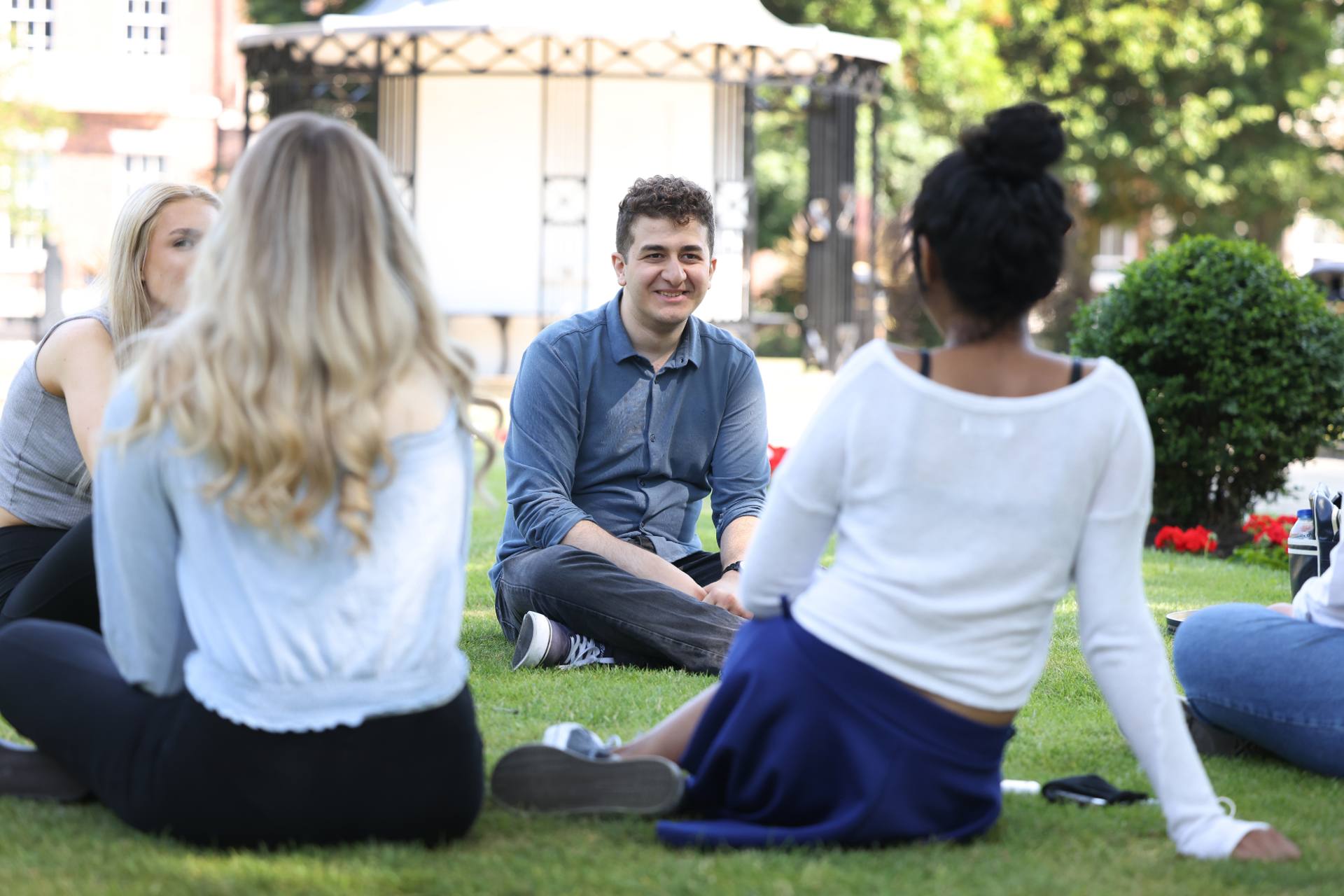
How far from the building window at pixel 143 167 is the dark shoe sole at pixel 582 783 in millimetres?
28059

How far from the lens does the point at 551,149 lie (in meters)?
19.4

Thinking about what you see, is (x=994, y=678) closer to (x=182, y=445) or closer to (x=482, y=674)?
(x=182, y=445)

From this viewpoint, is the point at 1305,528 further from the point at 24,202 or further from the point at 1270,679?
the point at 24,202

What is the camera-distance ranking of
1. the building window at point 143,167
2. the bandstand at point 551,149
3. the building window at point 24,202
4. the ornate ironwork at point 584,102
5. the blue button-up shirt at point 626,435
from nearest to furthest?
1. the blue button-up shirt at point 626,435
2. the ornate ironwork at point 584,102
3. the bandstand at point 551,149
4. the building window at point 24,202
5. the building window at point 143,167

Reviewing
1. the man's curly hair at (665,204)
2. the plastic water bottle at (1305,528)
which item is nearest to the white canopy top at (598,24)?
the man's curly hair at (665,204)

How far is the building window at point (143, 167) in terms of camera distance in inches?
1149

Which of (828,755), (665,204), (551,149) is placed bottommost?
(828,755)

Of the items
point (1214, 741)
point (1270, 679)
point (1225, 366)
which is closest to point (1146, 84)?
point (1225, 366)

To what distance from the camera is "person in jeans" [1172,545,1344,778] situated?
3.60 m

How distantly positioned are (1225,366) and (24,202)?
2380 cm

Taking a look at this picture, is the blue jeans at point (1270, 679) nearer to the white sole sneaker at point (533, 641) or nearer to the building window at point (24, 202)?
the white sole sneaker at point (533, 641)

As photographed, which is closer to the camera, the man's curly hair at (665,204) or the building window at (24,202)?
the man's curly hair at (665,204)

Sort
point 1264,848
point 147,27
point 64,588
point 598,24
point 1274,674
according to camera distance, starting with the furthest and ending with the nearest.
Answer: point 147,27, point 598,24, point 64,588, point 1274,674, point 1264,848

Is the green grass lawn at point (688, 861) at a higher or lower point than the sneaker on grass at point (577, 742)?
lower
